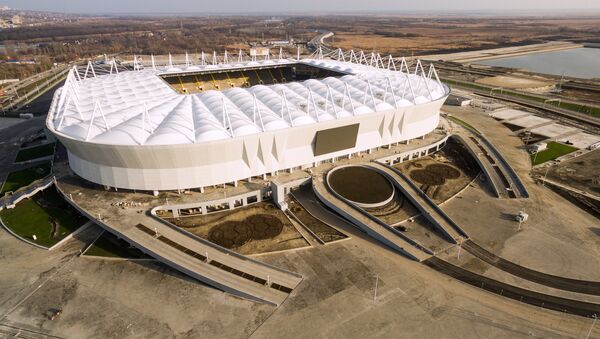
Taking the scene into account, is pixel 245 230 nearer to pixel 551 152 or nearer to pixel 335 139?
pixel 335 139

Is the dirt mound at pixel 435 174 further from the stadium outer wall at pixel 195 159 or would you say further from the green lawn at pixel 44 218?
the green lawn at pixel 44 218

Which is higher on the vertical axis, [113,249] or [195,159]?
[195,159]

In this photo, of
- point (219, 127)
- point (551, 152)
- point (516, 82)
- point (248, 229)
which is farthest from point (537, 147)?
point (516, 82)

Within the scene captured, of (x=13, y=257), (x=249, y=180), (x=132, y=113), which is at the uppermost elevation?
(x=132, y=113)

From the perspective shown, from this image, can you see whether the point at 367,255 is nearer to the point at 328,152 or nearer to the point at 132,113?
the point at 328,152

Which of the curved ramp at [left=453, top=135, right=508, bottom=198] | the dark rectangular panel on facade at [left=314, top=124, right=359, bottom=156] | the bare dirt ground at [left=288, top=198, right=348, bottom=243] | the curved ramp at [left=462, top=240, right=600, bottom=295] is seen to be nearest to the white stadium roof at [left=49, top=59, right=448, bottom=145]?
the dark rectangular panel on facade at [left=314, top=124, right=359, bottom=156]

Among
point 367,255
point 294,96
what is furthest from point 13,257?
point 294,96

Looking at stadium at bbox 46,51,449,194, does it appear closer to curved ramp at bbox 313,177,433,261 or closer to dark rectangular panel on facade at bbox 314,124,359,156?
dark rectangular panel on facade at bbox 314,124,359,156
